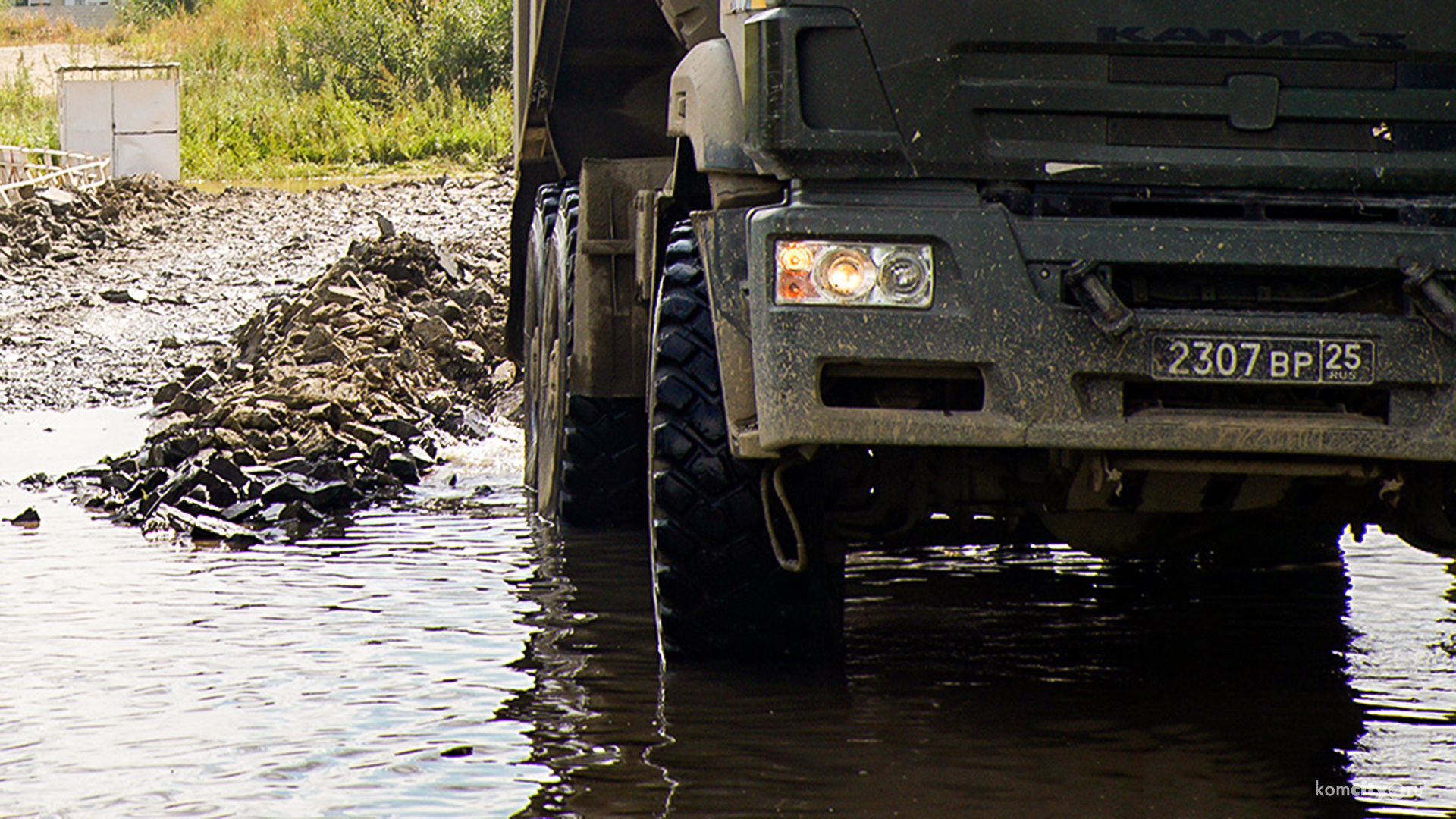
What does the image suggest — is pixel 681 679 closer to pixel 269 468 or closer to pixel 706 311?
pixel 706 311

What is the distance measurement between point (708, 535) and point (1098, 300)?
3.96 ft

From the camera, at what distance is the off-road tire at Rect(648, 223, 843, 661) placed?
15.0 feet

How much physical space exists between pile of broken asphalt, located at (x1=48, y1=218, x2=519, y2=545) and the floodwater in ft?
2.91

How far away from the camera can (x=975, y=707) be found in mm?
4707

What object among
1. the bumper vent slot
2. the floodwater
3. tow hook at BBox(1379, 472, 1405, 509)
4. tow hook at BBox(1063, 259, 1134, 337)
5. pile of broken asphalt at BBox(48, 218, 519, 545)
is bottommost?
the floodwater

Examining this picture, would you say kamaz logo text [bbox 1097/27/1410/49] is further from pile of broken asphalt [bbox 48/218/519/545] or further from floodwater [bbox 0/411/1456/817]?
pile of broken asphalt [bbox 48/218/519/545]

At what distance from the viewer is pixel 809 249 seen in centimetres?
399

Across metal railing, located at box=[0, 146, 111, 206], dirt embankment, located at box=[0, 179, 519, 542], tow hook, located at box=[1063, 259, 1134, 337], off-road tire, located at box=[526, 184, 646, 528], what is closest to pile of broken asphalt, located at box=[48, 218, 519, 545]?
dirt embankment, located at box=[0, 179, 519, 542]

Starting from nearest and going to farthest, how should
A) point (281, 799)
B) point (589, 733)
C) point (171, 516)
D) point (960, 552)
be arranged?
point (281, 799) → point (589, 733) → point (960, 552) → point (171, 516)

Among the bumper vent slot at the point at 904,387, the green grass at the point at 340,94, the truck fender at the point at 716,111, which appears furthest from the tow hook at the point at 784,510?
the green grass at the point at 340,94

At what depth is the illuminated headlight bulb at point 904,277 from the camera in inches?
156

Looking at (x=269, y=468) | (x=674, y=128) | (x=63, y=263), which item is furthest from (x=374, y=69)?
(x=674, y=128)

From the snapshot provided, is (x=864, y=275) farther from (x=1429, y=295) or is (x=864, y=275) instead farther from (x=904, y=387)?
(x=1429, y=295)

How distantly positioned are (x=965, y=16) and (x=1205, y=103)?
0.56m
